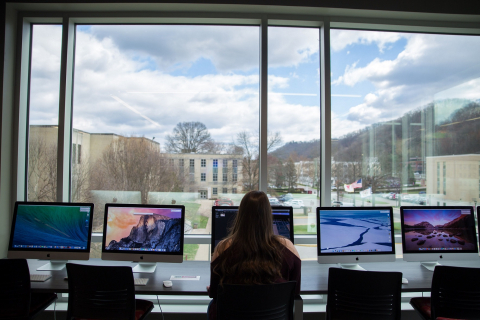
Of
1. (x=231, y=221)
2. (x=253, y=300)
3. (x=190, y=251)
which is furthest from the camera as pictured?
(x=190, y=251)

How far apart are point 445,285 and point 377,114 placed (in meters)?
1.82

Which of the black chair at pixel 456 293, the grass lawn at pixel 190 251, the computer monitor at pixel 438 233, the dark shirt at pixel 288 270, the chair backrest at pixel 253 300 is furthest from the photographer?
the grass lawn at pixel 190 251

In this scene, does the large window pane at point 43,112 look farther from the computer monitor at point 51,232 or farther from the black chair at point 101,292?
the black chair at point 101,292

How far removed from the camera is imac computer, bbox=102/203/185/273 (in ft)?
7.02

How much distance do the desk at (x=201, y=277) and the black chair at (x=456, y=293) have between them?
5.4 inches

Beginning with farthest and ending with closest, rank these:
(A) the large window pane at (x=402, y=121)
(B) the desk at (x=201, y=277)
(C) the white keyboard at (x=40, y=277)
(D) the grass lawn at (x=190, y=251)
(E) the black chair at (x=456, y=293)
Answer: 1. (A) the large window pane at (x=402, y=121)
2. (D) the grass lawn at (x=190, y=251)
3. (C) the white keyboard at (x=40, y=277)
4. (B) the desk at (x=201, y=277)
5. (E) the black chair at (x=456, y=293)

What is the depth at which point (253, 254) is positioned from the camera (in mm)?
1470

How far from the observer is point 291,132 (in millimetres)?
2852

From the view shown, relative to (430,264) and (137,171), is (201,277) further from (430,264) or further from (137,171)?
(430,264)

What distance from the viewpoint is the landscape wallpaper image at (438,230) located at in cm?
227

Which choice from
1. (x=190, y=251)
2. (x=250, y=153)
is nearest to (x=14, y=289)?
(x=190, y=251)

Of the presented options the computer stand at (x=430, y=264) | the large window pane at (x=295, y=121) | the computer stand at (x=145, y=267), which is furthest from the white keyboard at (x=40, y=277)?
the computer stand at (x=430, y=264)

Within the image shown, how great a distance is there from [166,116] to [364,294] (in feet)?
7.84

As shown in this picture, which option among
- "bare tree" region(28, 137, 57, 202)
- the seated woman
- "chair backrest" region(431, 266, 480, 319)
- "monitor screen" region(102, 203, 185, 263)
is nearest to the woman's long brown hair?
the seated woman
